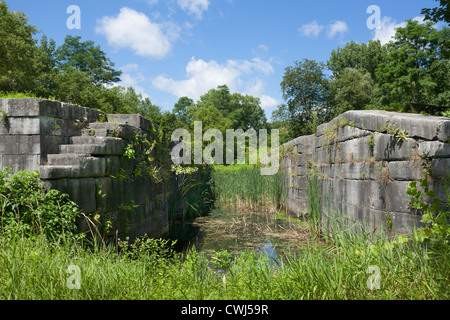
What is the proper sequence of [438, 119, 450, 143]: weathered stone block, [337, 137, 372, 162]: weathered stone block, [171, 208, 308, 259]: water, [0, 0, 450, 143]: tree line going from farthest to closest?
[0, 0, 450, 143]: tree line
[171, 208, 308, 259]: water
[337, 137, 372, 162]: weathered stone block
[438, 119, 450, 143]: weathered stone block

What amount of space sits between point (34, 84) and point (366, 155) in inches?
818

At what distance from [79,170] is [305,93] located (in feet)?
86.3

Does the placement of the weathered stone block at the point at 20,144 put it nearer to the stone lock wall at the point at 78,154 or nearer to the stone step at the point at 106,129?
the stone lock wall at the point at 78,154

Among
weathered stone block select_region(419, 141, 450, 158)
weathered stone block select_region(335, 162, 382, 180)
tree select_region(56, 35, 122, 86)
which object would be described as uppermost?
tree select_region(56, 35, 122, 86)

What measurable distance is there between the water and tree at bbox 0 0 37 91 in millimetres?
11677

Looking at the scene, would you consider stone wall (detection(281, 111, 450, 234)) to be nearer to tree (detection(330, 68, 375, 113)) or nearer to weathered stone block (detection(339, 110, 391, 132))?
weathered stone block (detection(339, 110, 391, 132))

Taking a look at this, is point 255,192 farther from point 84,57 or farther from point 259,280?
point 84,57

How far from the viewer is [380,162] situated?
183 inches

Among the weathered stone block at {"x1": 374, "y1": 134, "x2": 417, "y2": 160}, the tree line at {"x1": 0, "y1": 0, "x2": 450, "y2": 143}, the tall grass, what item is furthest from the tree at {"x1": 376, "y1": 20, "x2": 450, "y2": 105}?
the weathered stone block at {"x1": 374, "y1": 134, "x2": 417, "y2": 160}

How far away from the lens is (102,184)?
482 centimetres

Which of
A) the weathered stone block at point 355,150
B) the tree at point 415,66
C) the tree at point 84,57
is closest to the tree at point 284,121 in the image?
the tree at point 415,66

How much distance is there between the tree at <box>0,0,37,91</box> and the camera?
14.3m

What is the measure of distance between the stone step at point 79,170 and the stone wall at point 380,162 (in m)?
3.51
